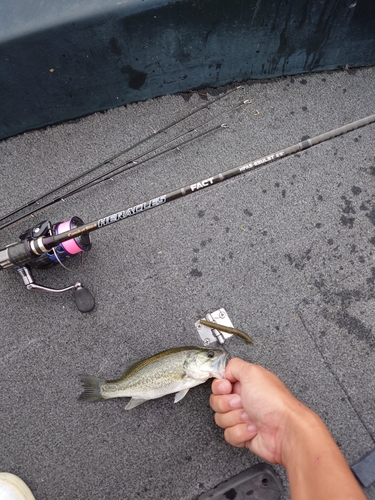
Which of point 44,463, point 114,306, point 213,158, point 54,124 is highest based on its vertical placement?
point 54,124

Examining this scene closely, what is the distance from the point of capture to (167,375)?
1957mm

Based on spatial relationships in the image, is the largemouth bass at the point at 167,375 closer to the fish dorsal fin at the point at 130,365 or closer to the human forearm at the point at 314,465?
the fish dorsal fin at the point at 130,365

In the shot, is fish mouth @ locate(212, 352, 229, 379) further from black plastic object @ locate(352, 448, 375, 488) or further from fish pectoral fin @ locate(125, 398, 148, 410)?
black plastic object @ locate(352, 448, 375, 488)

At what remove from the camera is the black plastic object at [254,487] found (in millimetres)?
1918

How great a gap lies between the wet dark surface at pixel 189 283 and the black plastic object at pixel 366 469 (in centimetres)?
10

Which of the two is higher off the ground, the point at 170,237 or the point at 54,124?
the point at 54,124

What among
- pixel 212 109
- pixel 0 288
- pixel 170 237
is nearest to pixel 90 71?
pixel 212 109

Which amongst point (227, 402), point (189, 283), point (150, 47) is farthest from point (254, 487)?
point (150, 47)

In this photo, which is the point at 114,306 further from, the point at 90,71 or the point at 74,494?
the point at 90,71

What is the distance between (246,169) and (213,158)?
734mm

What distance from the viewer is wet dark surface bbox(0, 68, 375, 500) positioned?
210 centimetres

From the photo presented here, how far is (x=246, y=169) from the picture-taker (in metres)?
1.79

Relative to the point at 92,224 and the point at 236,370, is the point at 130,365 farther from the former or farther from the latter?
the point at 92,224

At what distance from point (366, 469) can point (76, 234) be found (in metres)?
1.84
